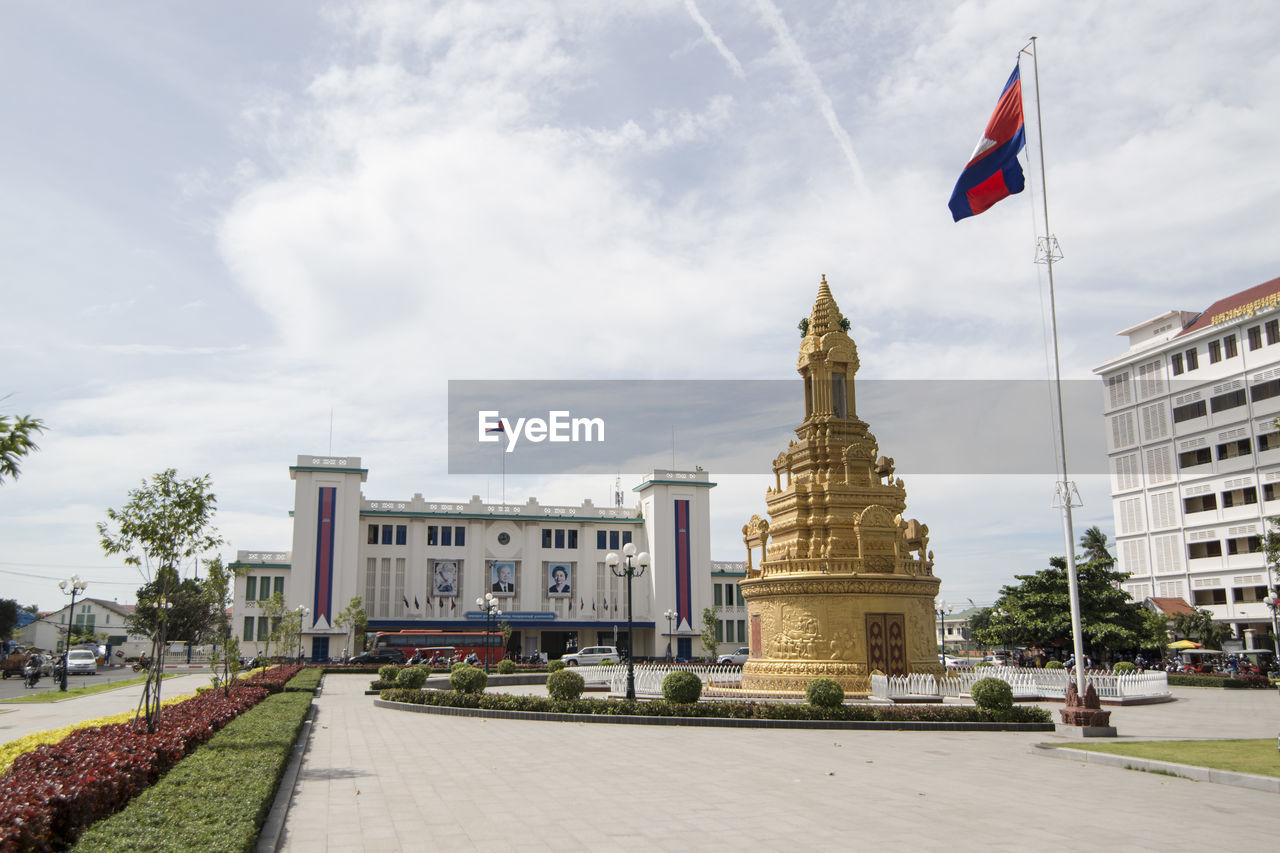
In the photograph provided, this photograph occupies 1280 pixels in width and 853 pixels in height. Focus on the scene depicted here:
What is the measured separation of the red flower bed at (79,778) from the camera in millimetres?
7465

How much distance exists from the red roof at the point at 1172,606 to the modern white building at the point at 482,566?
105 ft

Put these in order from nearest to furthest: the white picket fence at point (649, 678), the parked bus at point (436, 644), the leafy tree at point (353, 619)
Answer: the white picket fence at point (649, 678), the parked bus at point (436, 644), the leafy tree at point (353, 619)

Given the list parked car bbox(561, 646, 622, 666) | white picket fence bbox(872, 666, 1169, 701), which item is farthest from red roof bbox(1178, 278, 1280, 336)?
parked car bbox(561, 646, 622, 666)

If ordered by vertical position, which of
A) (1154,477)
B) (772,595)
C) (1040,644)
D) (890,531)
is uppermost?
(1154,477)

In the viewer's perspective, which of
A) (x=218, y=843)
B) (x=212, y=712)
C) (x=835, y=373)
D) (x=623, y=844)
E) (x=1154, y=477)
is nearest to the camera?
(x=218, y=843)

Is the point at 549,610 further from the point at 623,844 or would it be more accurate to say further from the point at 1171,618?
the point at 623,844

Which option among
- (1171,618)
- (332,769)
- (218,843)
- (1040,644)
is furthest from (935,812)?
(1171,618)

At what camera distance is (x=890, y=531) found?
92.1 feet

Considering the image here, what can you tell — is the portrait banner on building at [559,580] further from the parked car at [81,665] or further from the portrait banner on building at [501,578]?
the parked car at [81,665]

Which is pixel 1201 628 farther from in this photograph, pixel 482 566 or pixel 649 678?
pixel 482 566

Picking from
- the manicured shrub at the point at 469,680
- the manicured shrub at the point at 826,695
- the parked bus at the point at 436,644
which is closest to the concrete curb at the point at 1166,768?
the manicured shrub at the point at 826,695

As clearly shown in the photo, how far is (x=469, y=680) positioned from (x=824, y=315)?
57.2 feet

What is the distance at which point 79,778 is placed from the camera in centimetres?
897

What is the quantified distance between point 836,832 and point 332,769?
8821 millimetres
